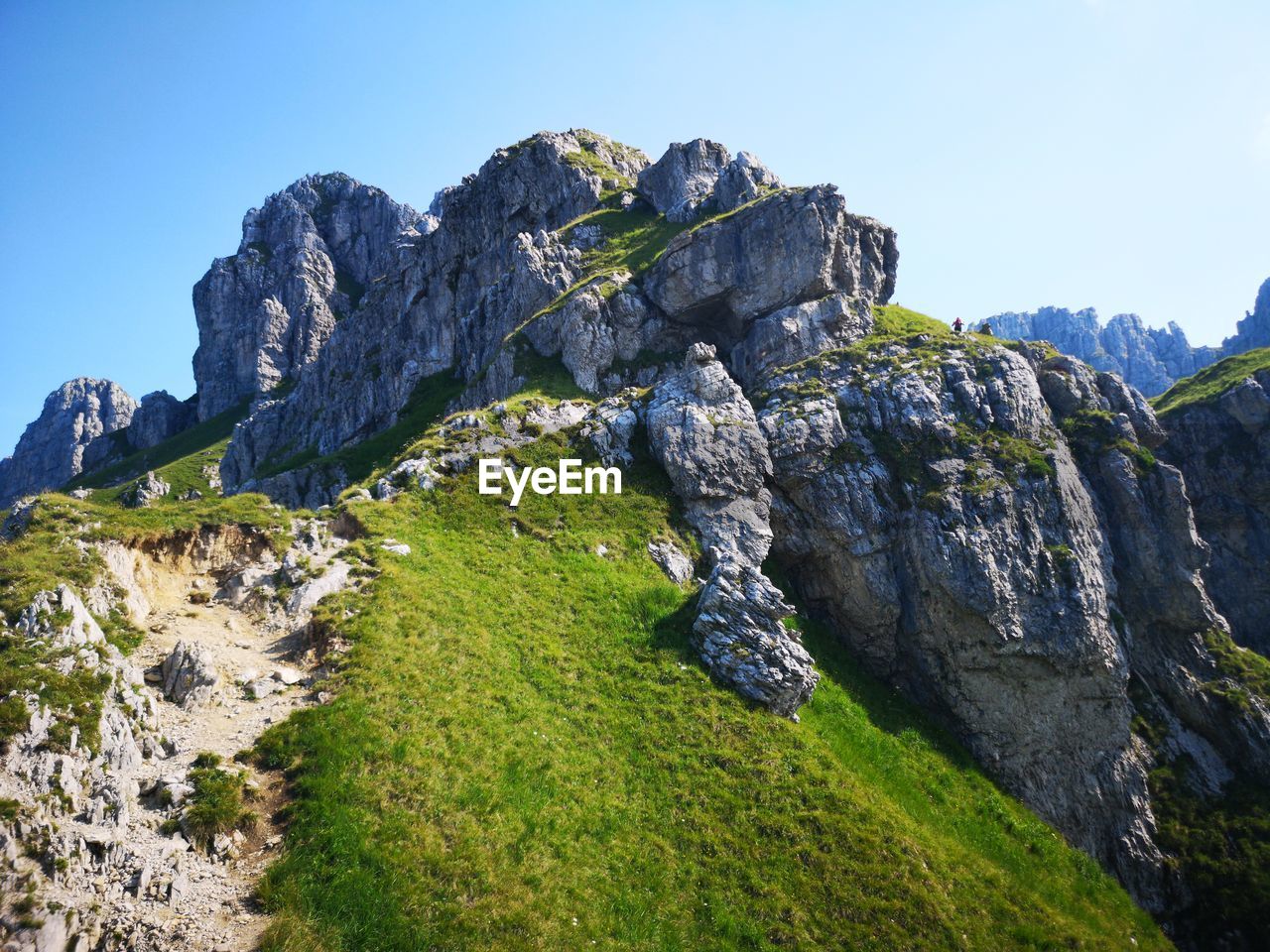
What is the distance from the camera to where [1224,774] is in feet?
104

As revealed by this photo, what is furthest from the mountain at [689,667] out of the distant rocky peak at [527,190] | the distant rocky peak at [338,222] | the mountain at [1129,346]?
the mountain at [1129,346]

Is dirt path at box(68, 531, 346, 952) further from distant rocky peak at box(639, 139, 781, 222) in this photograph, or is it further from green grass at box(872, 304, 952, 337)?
distant rocky peak at box(639, 139, 781, 222)

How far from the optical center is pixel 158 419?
15438 centimetres

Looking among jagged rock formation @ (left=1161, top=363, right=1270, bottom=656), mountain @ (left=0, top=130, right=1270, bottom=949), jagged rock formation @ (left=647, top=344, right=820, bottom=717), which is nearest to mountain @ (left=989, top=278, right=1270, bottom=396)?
jagged rock formation @ (left=1161, top=363, right=1270, bottom=656)

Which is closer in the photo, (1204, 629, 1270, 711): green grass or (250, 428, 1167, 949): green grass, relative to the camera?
(250, 428, 1167, 949): green grass

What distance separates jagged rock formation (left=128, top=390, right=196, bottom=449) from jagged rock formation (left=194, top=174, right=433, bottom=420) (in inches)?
370

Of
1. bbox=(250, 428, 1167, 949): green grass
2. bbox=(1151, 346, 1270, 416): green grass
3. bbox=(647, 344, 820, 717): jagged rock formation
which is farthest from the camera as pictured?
bbox=(1151, 346, 1270, 416): green grass

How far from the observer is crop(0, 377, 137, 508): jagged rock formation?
528 feet

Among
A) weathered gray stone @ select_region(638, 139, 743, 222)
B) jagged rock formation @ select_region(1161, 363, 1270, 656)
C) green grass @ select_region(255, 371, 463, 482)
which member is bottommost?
jagged rock formation @ select_region(1161, 363, 1270, 656)

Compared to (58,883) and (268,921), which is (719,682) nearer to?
(268,921)

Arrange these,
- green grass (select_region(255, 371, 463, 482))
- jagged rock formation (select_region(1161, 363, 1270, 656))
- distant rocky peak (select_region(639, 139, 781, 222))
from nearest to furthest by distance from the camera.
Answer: jagged rock formation (select_region(1161, 363, 1270, 656)), green grass (select_region(255, 371, 463, 482)), distant rocky peak (select_region(639, 139, 781, 222))

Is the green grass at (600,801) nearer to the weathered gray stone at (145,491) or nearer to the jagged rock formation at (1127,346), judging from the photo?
the weathered gray stone at (145,491)

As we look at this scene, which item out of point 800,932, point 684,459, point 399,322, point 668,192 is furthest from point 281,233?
point 800,932

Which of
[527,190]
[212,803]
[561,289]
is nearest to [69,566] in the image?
[212,803]
